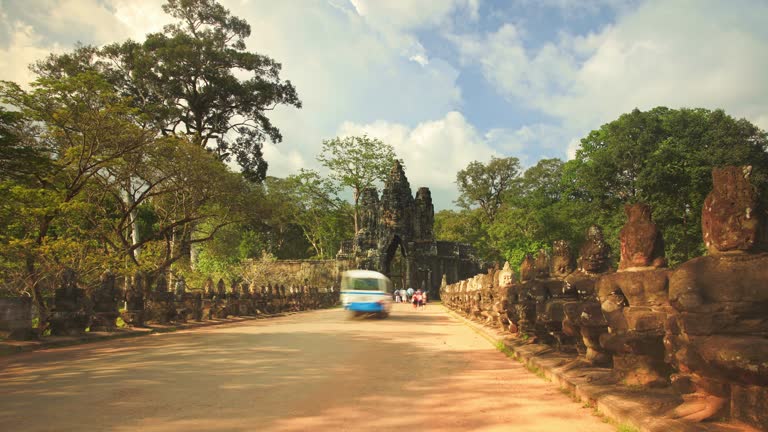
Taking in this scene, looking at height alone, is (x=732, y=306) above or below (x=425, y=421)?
above

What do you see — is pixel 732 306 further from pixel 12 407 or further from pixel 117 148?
pixel 117 148

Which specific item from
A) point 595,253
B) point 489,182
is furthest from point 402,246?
point 595,253

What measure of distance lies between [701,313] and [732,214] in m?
0.71

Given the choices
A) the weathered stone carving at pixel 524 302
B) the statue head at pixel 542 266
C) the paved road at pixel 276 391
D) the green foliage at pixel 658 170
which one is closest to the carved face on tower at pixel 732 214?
the paved road at pixel 276 391

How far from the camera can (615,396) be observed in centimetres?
444

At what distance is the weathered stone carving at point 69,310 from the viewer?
10.7 meters

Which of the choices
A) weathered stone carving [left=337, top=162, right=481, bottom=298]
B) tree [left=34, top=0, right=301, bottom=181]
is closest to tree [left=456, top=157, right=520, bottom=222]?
weathered stone carving [left=337, top=162, right=481, bottom=298]

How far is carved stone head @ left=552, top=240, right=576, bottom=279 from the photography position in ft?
26.8

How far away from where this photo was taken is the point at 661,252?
189 inches

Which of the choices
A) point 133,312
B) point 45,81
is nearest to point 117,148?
point 45,81

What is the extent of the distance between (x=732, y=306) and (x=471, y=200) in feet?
180

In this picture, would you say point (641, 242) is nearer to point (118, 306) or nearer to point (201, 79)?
point (118, 306)

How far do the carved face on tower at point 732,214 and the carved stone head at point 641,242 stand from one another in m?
1.07

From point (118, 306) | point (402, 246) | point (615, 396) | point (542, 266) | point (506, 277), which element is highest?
point (402, 246)
